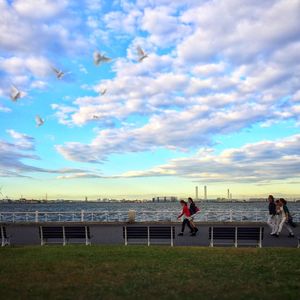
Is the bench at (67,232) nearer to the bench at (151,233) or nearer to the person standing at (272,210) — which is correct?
the bench at (151,233)

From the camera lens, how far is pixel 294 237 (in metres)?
18.8

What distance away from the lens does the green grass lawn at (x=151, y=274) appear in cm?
789

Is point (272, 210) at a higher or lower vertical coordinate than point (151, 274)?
higher

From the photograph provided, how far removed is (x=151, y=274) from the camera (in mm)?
9664

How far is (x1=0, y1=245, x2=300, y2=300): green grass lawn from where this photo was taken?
311 inches

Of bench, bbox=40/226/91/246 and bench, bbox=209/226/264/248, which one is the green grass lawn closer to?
bench, bbox=209/226/264/248

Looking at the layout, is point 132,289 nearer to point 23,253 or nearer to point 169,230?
point 23,253

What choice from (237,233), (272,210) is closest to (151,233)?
(237,233)

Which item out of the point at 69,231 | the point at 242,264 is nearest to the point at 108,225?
the point at 69,231

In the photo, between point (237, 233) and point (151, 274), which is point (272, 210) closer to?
point (237, 233)

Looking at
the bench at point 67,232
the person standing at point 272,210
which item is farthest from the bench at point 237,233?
the bench at point 67,232

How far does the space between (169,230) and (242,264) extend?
5.33 meters

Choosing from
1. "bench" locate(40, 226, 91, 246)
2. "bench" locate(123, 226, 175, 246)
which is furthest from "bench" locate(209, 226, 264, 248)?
"bench" locate(40, 226, 91, 246)

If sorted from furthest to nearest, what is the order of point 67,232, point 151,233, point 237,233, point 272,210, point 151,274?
point 272,210 < point 67,232 < point 151,233 < point 237,233 < point 151,274
